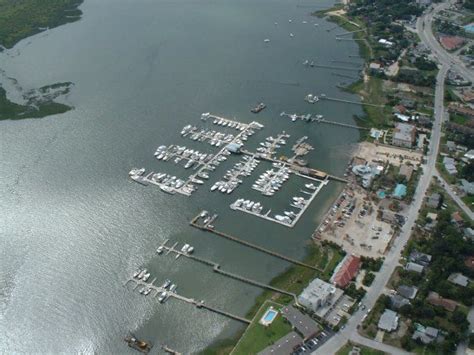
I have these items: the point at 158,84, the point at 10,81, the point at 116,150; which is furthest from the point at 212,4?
the point at 116,150

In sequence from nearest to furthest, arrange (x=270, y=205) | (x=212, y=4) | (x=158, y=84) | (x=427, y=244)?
1. (x=427, y=244)
2. (x=270, y=205)
3. (x=158, y=84)
4. (x=212, y=4)

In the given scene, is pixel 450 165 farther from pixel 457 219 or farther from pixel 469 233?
pixel 469 233

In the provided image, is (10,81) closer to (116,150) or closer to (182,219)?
(116,150)

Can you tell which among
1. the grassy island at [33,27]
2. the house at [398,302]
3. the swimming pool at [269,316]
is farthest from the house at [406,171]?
the grassy island at [33,27]

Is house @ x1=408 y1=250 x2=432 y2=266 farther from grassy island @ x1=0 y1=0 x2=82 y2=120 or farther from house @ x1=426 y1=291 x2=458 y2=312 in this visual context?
grassy island @ x1=0 y1=0 x2=82 y2=120

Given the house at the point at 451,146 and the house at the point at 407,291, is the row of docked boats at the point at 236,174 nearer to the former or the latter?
the house at the point at 407,291

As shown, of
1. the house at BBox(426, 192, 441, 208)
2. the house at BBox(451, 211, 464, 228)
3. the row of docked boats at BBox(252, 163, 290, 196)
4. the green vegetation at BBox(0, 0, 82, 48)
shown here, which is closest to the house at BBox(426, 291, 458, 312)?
the house at BBox(451, 211, 464, 228)
